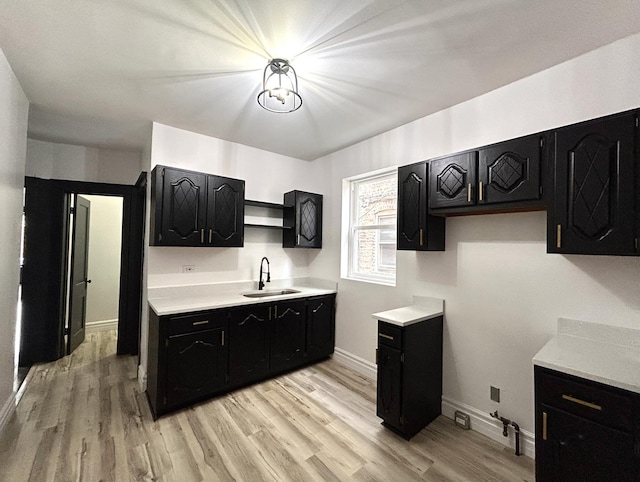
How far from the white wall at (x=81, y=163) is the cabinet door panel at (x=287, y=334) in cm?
295

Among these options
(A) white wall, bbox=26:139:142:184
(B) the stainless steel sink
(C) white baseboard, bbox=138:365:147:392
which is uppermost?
(A) white wall, bbox=26:139:142:184

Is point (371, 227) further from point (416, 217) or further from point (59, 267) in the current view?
point (59, 267)

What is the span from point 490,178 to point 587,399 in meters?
1.41

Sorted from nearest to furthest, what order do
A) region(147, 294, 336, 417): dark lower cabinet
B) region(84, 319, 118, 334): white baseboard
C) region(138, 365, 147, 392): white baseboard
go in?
region(147, 294, 336, 417): dark lower cabinet, region(138, 365, 147, 392): white baseboard, region(84, 319, 118, 334): white baseboard

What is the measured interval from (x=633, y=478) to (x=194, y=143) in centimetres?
408

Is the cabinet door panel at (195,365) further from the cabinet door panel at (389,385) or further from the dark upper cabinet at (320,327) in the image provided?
the cabinet door panel at (389,385)

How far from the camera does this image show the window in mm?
3199

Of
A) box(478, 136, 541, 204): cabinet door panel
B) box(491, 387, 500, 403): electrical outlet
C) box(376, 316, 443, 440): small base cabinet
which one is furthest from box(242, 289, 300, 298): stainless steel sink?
box(478, 136, 541, 204): cabinet door panel

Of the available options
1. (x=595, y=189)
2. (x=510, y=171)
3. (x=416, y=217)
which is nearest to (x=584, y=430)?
(x=595, y=189)

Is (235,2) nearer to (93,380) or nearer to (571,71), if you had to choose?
(571,71)

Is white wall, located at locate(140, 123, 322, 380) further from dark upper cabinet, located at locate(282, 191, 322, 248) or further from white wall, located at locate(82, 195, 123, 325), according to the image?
white wall, located at locate(82, 195, 123, 325)

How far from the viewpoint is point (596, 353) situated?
1580 millimetres

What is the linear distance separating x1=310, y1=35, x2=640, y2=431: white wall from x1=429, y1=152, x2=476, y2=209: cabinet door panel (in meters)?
0.32

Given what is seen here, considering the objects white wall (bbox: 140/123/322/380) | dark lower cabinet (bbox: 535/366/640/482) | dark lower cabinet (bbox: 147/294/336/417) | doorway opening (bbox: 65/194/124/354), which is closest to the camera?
dark lower cabinet (bbox: 535/366/640/482)
